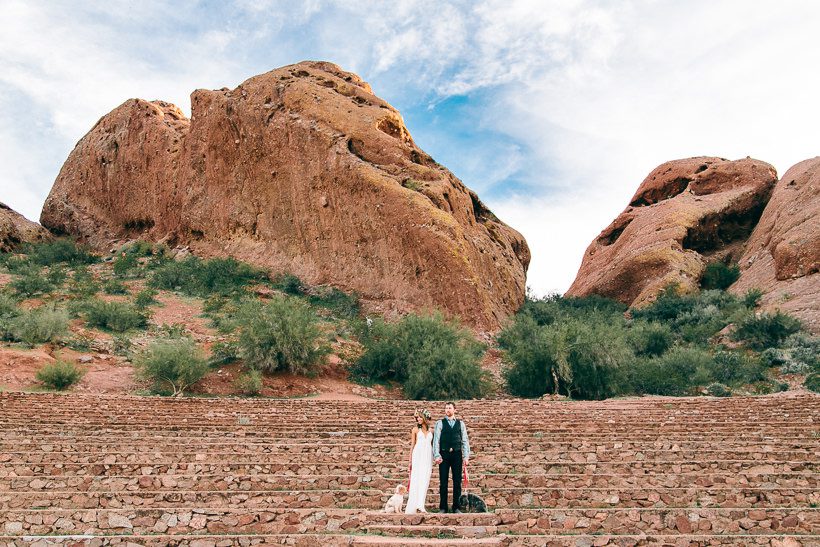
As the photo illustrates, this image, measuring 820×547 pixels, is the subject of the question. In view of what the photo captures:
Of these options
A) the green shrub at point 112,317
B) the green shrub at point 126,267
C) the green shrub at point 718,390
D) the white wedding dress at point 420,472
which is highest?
the green shrub at point 126,267

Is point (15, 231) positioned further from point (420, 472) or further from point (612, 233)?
point (420, 472)

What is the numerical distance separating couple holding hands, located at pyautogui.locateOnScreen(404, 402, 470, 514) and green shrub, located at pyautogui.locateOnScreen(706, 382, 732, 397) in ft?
41.6

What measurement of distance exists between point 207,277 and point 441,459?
873 inches

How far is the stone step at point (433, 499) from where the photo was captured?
7.74m

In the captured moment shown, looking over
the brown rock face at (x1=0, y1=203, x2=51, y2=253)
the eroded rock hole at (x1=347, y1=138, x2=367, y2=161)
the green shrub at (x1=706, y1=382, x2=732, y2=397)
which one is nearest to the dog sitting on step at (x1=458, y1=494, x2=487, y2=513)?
the green shrub at (x1=706, y1=382, x2=732, y2=397)

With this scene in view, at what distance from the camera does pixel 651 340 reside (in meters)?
24.5

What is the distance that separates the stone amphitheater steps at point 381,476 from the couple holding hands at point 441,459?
392 millimetres

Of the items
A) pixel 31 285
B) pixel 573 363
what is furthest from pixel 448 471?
pixel 31 285

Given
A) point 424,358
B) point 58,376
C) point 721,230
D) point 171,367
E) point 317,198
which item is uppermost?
point 721,230

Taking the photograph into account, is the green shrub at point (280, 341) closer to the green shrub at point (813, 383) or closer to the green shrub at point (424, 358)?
the green shrub at point (424, 358)

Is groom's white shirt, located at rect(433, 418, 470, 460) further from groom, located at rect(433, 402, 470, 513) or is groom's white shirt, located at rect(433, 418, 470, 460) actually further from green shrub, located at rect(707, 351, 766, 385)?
green shrub, located at rect(707, 351, 766, 385)

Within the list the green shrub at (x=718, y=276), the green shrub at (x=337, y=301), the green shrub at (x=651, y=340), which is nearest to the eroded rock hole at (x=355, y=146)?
the green shrub at (x=337, y=301)

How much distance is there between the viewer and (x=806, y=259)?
25.8m

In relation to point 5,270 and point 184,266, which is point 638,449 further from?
point 5,270
